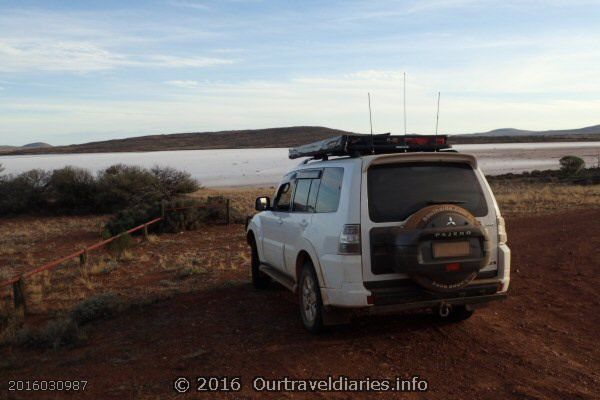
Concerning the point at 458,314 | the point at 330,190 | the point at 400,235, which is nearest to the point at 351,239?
the point at 400,235

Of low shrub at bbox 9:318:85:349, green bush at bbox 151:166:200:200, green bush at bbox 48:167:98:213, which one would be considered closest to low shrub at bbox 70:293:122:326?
low shrub at bbox 9:318:85:349

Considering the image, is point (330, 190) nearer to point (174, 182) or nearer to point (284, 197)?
point (284, 197)

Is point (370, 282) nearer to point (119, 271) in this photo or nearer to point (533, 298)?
point (533, 298)

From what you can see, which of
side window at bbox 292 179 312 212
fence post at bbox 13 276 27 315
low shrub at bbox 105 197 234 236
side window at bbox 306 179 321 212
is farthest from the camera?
low shrub at bbox 105 197 234 236

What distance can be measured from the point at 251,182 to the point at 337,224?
37.9 metres

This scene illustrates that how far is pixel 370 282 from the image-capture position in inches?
218

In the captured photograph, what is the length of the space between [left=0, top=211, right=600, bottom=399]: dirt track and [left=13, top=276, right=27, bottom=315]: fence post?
61.7 inches

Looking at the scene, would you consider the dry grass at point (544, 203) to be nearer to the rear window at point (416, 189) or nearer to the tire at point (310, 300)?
the rear window at point (416, 189)

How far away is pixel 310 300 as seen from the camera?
6.34 meters

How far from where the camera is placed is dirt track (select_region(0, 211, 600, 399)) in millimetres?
5133

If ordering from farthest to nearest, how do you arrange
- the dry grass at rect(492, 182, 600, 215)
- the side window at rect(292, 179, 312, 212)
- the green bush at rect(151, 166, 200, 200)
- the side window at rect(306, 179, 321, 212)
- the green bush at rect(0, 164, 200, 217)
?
1. the green bush at rect(151, 166, 200, 200)
2. the green bush at rect(0, 164, 200, 217)
3. the dry grass at rect(492, 182, 600, 215)
4. the side window at rect(292, 179, 312, 212)
5. the side window at rect(306, 179, 321, 212)

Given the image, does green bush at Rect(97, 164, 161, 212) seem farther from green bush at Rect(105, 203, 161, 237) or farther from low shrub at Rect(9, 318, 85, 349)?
low shrub at Rect(9, 318, 85, 349)

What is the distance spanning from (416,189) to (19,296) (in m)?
6.17

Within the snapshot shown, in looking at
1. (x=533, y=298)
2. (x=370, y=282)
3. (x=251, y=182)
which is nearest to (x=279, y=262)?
(x=370, y=282)
